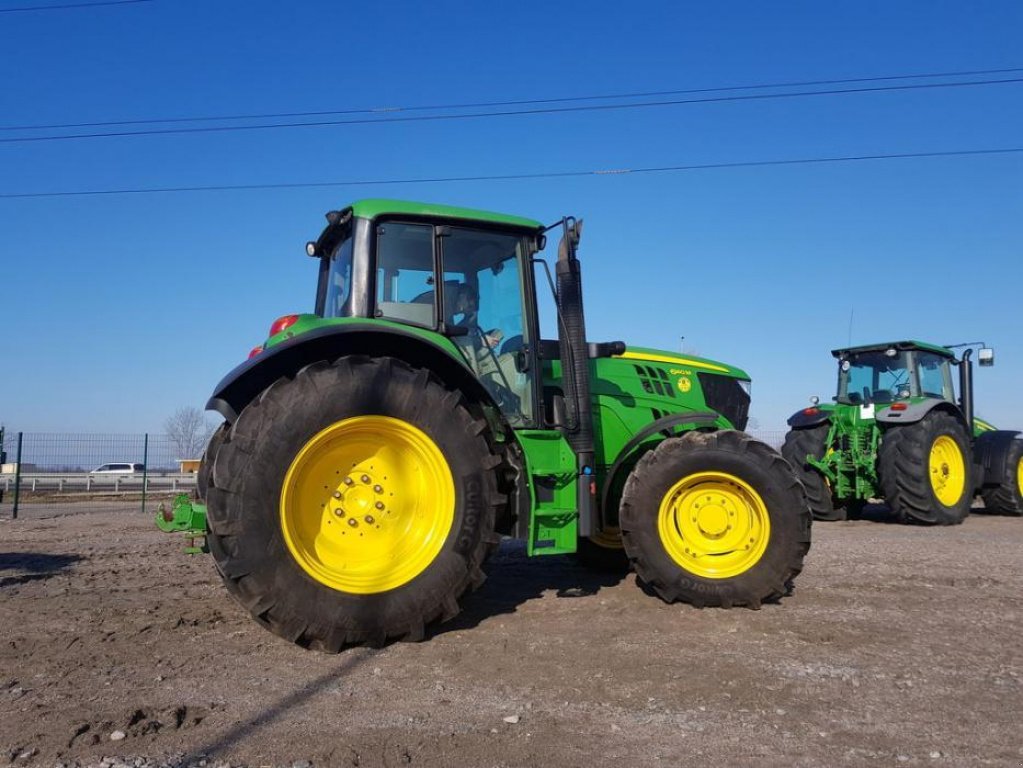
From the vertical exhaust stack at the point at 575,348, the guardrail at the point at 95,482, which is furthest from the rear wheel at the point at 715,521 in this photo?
the guardrail at the point at 95,482

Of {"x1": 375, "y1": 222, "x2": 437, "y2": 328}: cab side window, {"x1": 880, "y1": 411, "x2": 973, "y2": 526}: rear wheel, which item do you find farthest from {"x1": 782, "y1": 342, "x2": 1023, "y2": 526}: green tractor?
{"x1": 375, "y1": 222, "x2": 437, "y2": 328}: cab side window

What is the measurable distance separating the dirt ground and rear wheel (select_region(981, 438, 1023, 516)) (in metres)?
7.44

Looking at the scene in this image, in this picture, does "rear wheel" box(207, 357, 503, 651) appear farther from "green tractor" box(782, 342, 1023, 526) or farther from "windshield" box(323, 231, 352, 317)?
"green tractor" box(782, 342, 1023, 526)

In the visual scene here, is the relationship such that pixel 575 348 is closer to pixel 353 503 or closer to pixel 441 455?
pixel 441 455

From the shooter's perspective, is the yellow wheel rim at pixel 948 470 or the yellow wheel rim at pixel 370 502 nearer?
the yellow wheel rim at pixel 370 502

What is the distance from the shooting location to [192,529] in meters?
4.61

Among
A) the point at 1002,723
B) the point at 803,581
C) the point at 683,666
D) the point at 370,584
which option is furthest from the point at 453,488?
the point at 803,581

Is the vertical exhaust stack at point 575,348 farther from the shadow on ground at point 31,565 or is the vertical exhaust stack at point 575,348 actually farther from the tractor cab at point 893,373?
the tractor cab at point 893,373

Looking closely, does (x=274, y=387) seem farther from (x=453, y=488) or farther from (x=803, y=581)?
(x=803, y=581)

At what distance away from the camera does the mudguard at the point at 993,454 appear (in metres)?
12.3

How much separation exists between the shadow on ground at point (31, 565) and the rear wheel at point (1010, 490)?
1284cm

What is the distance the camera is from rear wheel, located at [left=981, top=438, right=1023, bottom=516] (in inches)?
484

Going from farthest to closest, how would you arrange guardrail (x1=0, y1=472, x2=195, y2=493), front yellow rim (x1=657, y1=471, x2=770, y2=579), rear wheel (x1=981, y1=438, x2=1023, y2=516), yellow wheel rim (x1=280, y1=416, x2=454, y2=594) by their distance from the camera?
1. guardrail (x1=0, y1=472, x2=195, y2=493)
2. rear wheel (x1=981, y1=438, x2=1023, y2=516)
3. front yellow rim (x1=657, y1=471, x2=770, y2=579)
4. yellow wheel rim (x1=280, y1=416, x2=454, y2=594)

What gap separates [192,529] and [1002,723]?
4168 millimetres
